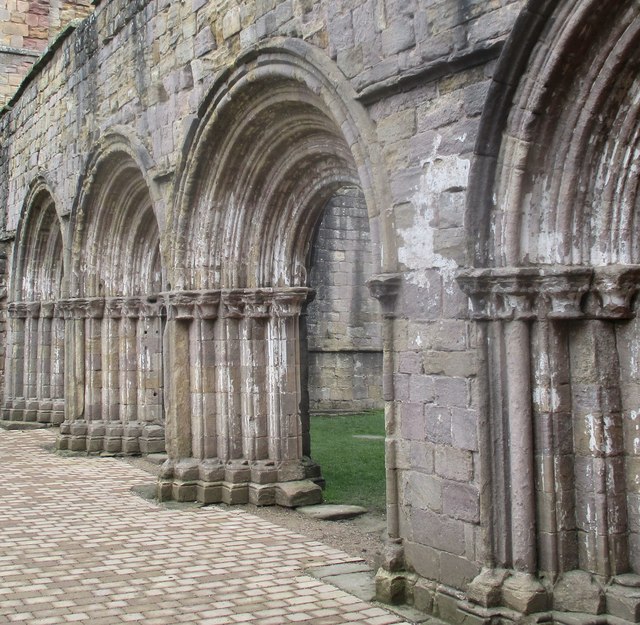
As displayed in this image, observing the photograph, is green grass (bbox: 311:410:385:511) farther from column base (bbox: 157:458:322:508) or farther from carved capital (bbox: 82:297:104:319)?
carved capital (bbox: 82:297:104:319)

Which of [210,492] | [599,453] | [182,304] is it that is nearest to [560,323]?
[599,453]

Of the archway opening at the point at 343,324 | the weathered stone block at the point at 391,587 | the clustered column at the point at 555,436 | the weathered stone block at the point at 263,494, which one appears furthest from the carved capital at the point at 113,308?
the clustered column at the point at 555,436

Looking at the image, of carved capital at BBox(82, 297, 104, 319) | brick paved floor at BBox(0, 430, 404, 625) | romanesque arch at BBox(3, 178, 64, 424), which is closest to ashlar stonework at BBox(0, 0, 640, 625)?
brick paved floor at BBox(0, 430, 404, 625)

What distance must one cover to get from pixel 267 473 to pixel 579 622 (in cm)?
426

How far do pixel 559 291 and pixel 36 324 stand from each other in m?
12.4

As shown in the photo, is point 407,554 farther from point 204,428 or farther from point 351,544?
point 204,428

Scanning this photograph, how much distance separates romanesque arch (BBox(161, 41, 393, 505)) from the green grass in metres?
0.59

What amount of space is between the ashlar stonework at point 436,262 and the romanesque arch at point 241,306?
0.02 meters

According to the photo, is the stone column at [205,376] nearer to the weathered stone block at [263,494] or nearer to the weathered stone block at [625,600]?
the weathered stone block at [263,494]

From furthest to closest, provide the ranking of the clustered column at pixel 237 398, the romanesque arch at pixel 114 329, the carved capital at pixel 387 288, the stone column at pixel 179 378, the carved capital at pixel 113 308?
the carved capital at pixel 113 308
the romanesque arch at pixel 114 329
the stone column at pixel 179 378
the clustered column at pixel 237 398
the carved capital at pixel 387 288

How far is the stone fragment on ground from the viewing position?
765 cm

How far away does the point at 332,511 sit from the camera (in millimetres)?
7758

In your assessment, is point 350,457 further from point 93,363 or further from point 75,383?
point 75,383

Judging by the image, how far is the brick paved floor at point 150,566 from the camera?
509 cm
